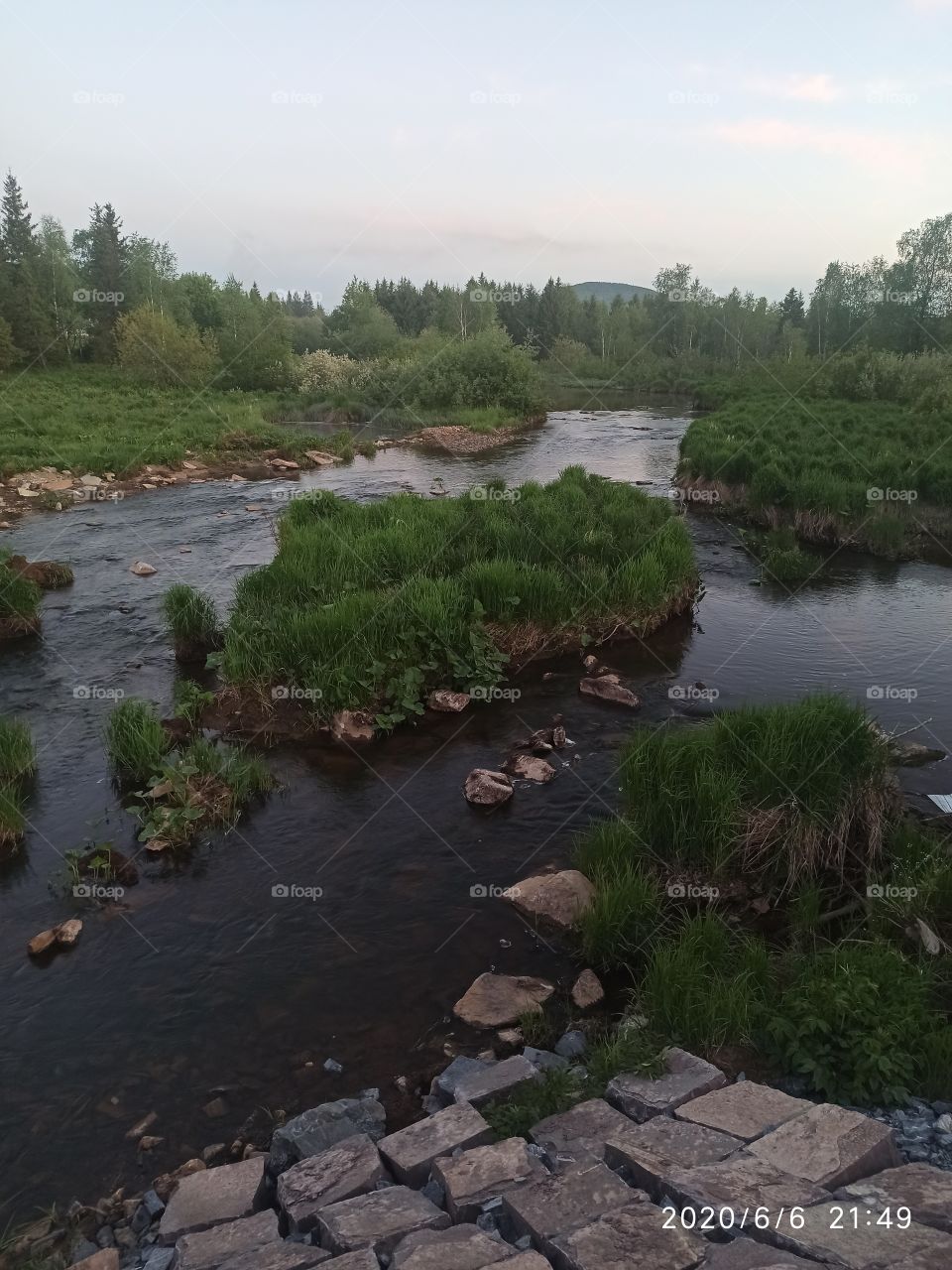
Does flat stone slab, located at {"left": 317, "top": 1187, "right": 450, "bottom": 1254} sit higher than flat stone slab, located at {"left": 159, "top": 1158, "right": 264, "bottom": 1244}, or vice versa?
flat stone slab, located at {"left": 317, "top": 1187, "right": 450, "bottom": 1254}

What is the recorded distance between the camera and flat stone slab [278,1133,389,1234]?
4.18 meters

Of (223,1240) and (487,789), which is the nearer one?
(223,1240)

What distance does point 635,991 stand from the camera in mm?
6039

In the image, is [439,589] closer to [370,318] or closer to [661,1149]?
[661,1149]

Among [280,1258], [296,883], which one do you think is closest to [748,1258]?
[280,1258]

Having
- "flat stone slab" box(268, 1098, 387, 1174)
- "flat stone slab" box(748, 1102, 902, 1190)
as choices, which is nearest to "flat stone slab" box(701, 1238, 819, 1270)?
Answer: "flat stone slab" box(748, 1102, 902, 1190)

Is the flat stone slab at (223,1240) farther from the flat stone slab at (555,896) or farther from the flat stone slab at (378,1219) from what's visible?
the flat stone slab at (555,896)

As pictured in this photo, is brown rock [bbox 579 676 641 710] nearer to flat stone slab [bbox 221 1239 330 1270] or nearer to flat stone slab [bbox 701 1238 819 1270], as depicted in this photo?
flat stone slab [bbox 701 1238 819 1270]

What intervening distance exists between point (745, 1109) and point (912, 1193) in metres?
0.93

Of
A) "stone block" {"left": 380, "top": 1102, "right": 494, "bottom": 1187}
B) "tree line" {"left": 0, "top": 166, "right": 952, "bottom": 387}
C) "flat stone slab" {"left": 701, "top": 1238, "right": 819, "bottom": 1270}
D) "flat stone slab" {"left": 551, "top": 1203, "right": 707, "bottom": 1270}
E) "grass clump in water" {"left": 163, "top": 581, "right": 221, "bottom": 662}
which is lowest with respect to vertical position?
"stone block" {"left": 380, "top": 1102, "right": 494, "bottom": 1187}

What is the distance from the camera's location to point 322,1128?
496 centimetres

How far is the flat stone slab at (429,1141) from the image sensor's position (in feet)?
14.3

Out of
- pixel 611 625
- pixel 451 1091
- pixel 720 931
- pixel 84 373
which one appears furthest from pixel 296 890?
pixel 84 373

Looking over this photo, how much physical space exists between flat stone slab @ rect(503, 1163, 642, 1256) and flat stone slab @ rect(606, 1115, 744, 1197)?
0.12 m
